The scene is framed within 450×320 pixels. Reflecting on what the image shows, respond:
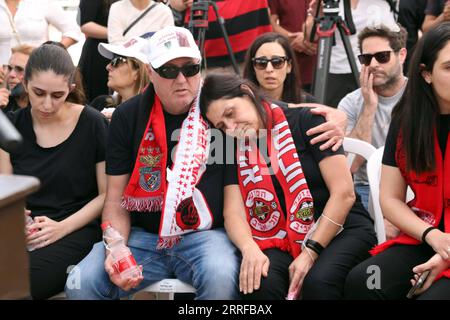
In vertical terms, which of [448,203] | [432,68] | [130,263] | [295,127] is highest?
[432,68]

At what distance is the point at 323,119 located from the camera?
317 centimetres

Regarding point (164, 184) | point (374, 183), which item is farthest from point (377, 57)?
point (164, 184)

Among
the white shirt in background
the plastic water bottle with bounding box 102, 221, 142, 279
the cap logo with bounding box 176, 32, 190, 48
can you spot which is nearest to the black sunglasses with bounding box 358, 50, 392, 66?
the white shirt in background

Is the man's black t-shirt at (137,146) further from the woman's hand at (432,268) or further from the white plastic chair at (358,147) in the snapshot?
the woman's hand at (432,268)

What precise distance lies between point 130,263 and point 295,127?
87 cm

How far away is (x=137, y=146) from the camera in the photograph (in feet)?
10.7

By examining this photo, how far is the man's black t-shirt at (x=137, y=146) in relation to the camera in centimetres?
324

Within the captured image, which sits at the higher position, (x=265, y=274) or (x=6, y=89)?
(x=6, y=89)

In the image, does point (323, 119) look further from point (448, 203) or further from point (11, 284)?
point (11, 284)

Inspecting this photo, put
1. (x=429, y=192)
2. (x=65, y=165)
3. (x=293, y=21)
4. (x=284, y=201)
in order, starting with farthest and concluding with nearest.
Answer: (x=293, y=21) < (x=65, y=165) < (x=284, y=201) < (x=429, y=192)

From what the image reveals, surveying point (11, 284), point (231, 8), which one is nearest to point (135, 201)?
point (11, 284)

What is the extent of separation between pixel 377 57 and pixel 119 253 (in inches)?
71.6

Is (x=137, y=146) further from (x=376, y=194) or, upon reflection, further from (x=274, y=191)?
(x=376, y=194)

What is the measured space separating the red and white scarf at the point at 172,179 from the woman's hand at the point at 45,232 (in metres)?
0.30
